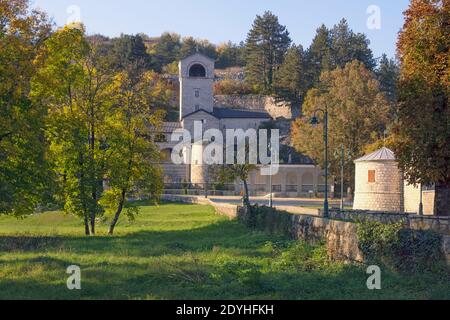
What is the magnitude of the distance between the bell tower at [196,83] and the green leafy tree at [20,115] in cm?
6957

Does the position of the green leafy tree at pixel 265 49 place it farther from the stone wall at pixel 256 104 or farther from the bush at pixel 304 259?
the bush at pixel 304 259

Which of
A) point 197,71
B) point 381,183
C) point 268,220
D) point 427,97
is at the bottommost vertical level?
point 268,220

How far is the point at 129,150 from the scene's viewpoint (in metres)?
36.2

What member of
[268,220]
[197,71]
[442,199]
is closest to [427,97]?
[442,199]

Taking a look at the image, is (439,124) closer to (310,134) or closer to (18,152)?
(18,152)

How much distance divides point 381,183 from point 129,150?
68.8ft

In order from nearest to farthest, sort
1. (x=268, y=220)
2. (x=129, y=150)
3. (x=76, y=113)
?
(x=268, y=220) < (x=76, y=113) < (x=129, y=150)

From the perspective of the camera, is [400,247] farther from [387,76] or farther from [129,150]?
[387,76]

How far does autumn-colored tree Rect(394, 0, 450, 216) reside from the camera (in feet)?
95.8

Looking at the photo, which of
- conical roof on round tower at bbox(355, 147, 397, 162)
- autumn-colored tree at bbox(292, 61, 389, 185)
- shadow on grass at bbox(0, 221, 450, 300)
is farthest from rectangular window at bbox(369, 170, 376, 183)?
shadow on grass at bbox(0, 221, 450, 300)

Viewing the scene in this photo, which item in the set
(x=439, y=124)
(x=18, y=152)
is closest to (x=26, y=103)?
(x=18, y=152)

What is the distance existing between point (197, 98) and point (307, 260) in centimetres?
8119

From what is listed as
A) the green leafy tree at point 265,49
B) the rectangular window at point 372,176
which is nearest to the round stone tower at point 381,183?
the rectangular window at point 372,176

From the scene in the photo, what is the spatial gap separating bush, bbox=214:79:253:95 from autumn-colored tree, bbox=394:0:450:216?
8960 centimetres
